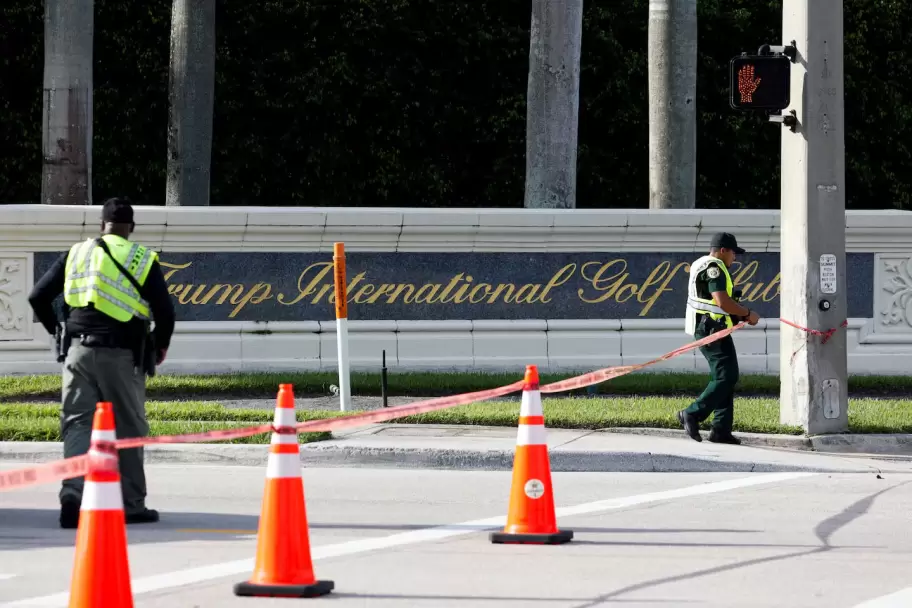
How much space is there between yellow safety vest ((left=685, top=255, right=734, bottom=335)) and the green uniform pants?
119 millimetres

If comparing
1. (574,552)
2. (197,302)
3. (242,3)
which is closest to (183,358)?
(197,302)

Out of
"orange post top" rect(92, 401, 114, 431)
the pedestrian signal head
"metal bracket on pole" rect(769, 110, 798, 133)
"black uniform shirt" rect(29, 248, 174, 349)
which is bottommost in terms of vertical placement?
"orange post top" rect(92, 401, 114, 431)

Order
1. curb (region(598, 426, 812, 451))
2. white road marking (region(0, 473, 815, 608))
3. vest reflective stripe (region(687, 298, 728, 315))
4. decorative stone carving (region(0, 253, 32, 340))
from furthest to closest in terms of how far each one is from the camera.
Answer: decorative stone carving (region(0, 253, 32, 340))
curb (region(598, 426, 812, 451))
vest reflective stripe (region(687, 298, 728, 315))
white road marking (region(0, 473, 815, 608))

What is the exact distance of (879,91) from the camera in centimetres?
3133

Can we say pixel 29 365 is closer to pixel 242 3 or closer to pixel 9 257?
pixel 9 257

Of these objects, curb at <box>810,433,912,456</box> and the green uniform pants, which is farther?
curb at <box>810,433,912,456</box>

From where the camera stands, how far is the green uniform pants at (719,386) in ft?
43.1

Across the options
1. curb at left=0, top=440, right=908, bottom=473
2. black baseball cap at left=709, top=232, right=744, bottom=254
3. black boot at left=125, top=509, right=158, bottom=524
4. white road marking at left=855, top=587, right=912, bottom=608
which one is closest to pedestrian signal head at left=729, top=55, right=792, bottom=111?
black baseball cap at left=709, top=232, right=744, bottom=254

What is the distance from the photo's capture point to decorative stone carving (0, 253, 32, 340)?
17.3 metres

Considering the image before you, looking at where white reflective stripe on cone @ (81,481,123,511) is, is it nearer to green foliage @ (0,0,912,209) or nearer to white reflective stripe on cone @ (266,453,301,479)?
white reflective stripe on cone @ (266,453,301,479)

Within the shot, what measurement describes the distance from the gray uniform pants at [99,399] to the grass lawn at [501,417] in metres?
3.52

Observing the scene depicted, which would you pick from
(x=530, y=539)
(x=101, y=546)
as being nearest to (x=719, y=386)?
(x=530, y=539)

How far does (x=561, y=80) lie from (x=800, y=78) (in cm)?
692

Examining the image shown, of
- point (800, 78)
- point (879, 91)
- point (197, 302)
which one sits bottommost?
point (197, 302)
